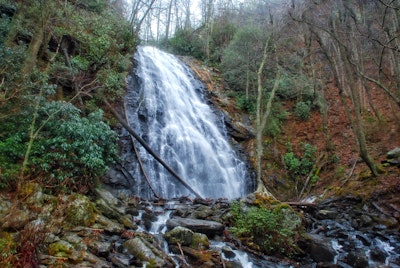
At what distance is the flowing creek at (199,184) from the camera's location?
6.89 metres

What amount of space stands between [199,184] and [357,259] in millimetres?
6244

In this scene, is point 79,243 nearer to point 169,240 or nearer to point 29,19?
point 169,240

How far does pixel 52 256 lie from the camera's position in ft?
14.3

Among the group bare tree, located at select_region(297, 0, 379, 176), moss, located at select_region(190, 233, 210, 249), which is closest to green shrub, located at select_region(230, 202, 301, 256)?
moss, located at select_region(190, 233, 210, 249)

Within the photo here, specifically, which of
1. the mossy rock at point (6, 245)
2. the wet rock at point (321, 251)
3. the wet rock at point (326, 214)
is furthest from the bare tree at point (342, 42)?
the mossy rock at point (6, 245)

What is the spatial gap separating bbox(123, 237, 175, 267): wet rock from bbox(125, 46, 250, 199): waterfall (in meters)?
4.54

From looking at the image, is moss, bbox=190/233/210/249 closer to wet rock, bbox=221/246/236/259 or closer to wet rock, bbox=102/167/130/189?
wet rock, bbox=221/246/236/259

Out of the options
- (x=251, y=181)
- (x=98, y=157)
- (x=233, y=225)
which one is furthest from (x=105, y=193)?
(x=251, y=181)

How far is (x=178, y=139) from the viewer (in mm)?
13047

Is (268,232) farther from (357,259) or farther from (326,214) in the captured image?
(326,214)

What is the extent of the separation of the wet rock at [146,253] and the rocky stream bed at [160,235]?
17 mm

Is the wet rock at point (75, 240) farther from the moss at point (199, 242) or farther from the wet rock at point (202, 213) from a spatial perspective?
the wet rock at point (202, 213)

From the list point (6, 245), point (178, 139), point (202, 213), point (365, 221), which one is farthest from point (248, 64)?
point (6, 245)

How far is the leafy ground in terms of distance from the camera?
10.8 m
